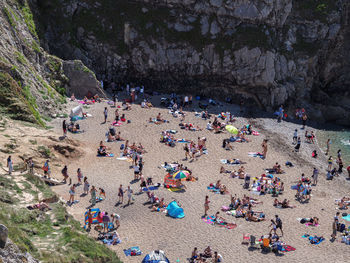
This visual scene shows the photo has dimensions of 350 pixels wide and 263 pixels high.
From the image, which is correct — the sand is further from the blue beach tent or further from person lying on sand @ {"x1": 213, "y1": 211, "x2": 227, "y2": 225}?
Answer: the blue beach tent

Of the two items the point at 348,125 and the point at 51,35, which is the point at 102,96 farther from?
the point at 348,125

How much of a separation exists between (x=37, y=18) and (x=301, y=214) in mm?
31563

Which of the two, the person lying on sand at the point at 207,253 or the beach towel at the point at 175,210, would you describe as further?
the beach towel at the point at 175,210

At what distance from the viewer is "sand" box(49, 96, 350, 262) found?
901 inches

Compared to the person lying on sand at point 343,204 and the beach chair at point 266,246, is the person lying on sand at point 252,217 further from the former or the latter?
the person lying on sand at point 343,204

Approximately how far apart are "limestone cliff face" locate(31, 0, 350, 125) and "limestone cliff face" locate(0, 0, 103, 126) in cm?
443

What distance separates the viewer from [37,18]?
147ft

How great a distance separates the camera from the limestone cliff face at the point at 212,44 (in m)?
47.3

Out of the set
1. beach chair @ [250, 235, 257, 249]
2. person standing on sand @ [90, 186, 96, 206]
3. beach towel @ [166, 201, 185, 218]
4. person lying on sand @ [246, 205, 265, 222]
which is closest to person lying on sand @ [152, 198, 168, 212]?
beach towel @ [166, 201, 185, 218]

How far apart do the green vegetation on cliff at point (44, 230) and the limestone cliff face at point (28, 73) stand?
1080 centimetres

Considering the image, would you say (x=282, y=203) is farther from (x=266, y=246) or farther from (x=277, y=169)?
(x=277, y=169)

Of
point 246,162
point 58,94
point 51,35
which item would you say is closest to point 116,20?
point 51,35

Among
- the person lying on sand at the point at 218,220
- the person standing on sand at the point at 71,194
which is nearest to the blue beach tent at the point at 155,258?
the person lying on sand at the point at 218,220

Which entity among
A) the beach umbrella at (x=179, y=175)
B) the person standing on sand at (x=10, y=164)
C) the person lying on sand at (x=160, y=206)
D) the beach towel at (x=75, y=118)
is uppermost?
the beach towel at (x=75, y=118)
